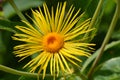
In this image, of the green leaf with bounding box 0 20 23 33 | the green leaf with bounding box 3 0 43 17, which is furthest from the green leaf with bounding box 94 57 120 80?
the green leaf with bounding box 3 0 43 17

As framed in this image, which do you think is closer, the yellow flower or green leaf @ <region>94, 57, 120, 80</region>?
the yellow flower

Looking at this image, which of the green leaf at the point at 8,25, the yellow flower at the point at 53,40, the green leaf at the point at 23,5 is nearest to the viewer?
the yellow flower at the point at 53,40

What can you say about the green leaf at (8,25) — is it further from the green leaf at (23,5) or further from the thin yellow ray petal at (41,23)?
the green leaf at (23,5)

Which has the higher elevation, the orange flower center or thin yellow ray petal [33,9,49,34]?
thin yellow ray petal [33,9,49,34]

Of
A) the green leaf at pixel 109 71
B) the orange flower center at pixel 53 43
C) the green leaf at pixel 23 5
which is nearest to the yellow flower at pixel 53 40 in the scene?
the orange flower center at pixel 53 43

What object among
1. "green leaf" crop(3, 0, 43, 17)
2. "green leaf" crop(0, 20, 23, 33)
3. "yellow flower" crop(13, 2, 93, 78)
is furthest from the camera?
"green leaf" crop(3, 0, 43, 17)

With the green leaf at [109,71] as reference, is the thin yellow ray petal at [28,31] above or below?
above

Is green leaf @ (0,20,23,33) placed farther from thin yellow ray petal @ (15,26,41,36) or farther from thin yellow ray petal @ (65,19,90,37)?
thin yellow ray petal @ (65,19,90,37)

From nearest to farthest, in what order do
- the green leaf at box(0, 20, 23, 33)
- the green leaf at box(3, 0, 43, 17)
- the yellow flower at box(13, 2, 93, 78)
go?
the yellow flower at box(13, 2, 93, 78) < the green leaf at box(0, 20, 23, 33) < the green leaf at box(3, 0, 43, 17)
